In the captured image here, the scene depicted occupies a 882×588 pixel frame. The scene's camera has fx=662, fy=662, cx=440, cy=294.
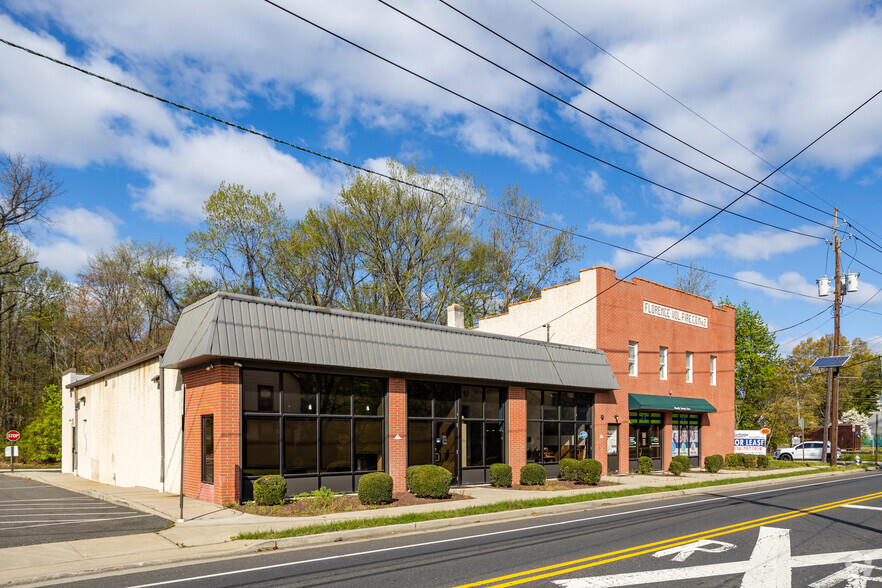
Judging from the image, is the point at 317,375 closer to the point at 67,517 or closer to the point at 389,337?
the point at 389,337

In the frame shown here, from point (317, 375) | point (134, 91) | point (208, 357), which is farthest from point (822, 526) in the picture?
point (134, 91)

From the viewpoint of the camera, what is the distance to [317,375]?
18.9m

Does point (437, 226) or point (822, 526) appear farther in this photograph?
point (437, 226)

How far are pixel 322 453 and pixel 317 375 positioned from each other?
7.21 ft

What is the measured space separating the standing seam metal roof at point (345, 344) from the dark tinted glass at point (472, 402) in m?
0.79

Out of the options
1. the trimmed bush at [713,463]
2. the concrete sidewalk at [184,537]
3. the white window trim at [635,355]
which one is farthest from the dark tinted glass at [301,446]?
the trimmed bush at [713,463]

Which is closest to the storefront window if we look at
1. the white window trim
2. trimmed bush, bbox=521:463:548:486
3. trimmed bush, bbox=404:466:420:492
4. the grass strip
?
trimmed bush, bbox=521:463:548:486

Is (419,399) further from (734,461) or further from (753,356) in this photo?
(753,356)

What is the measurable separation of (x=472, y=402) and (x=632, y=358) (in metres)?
11.1

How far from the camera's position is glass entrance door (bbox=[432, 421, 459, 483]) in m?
22.0

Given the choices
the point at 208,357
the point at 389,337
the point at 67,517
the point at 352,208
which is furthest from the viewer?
the point at 352,208

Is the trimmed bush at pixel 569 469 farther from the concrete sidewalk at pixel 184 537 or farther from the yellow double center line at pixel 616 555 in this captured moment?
the yellow double center line at pixel 616 555

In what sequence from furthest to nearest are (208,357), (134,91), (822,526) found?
(208,357), (822,526), (134,91)

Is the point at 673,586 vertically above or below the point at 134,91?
below
